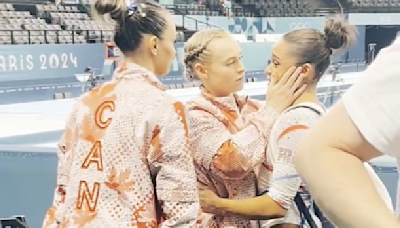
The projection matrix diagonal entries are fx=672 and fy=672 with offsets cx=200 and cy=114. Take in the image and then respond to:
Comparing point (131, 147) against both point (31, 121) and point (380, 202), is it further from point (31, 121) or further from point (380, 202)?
point (31, 121)

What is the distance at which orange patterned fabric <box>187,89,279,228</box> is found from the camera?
1.24 metres

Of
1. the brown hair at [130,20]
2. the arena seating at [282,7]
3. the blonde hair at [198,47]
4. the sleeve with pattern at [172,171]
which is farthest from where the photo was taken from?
the arena seating at [282,7]

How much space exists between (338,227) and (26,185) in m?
2.74

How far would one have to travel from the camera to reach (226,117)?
1.31m

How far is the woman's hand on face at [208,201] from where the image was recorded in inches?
49.9

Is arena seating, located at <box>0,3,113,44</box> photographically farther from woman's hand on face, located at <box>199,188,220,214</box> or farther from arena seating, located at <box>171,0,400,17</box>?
woman's hand on face, located at <box>199,188,220,214</box>

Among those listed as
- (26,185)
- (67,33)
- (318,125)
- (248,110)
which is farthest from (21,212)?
(67,33)

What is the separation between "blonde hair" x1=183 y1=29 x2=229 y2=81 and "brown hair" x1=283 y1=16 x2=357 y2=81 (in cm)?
15

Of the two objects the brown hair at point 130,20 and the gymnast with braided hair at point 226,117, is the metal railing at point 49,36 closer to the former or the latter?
the gymnast with braided hair at point 226,117

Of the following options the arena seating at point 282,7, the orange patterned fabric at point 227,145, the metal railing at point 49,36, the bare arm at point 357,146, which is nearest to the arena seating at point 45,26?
the metal railing at point 49,36

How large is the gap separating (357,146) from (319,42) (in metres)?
0.80

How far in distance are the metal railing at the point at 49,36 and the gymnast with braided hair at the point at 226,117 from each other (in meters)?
8.95

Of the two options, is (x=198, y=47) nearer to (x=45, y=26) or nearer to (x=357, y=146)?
(x=357, y=146)

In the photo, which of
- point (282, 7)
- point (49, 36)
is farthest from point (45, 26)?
point (282, 7)
